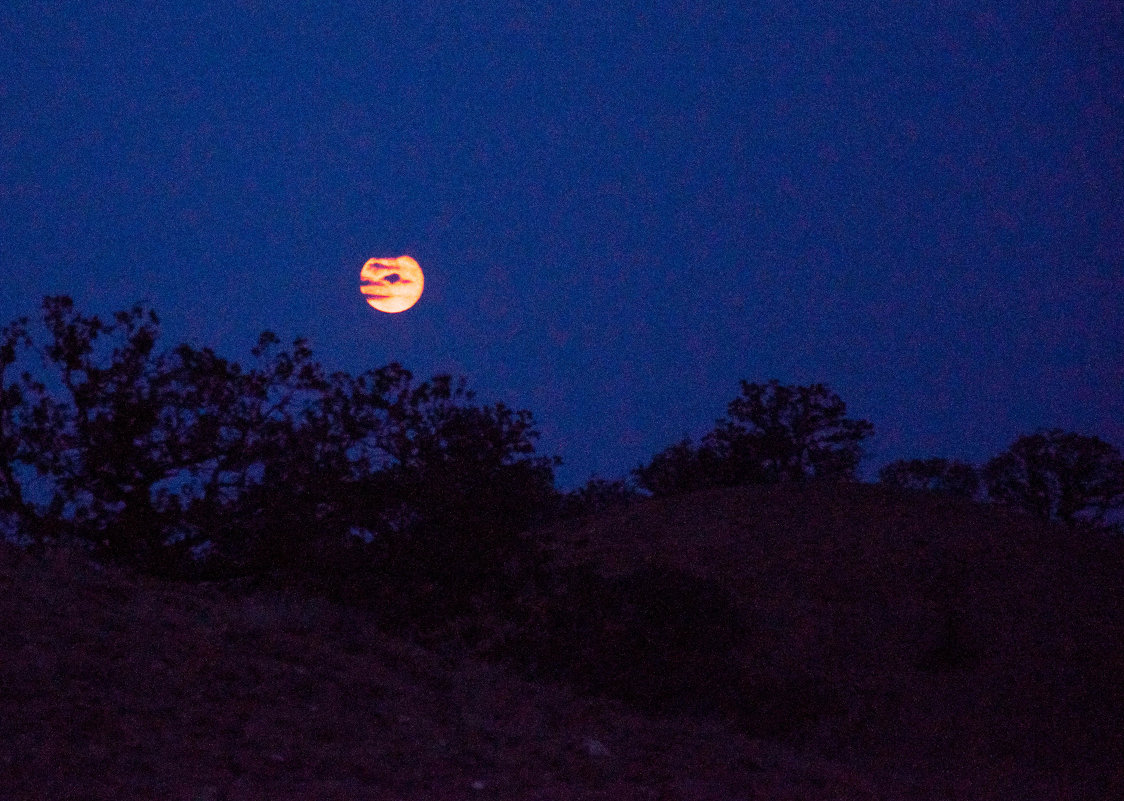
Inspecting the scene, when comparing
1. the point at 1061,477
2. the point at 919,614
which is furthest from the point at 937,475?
the point at 919,614

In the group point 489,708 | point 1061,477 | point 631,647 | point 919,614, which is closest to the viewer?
point 489,708

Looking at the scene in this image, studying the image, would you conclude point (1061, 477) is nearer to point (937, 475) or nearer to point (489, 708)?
point (937, 475)

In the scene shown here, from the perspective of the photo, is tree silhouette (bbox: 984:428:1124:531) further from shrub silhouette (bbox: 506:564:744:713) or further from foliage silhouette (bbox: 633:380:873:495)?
shrub silhouette (bbox: 506:564:744:713)

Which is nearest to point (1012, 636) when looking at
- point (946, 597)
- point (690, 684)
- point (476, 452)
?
point (946, 597)

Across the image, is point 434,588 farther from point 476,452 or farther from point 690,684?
point 690,684

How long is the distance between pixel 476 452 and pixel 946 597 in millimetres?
7765

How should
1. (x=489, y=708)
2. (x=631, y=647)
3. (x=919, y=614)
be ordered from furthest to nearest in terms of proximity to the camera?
(x=919, y=614) < (x=631, y=647) < (x=489, y=708)

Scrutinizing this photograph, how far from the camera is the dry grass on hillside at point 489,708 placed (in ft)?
21.1

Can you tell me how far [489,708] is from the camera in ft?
28.2

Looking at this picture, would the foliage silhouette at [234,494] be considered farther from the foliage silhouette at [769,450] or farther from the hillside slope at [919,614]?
the foliage silhouette at [769,450]

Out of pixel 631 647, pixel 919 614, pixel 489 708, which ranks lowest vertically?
pixel 489 708

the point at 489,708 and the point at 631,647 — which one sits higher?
the point at 631,647

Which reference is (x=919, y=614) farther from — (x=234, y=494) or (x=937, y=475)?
(x=937, y=475)

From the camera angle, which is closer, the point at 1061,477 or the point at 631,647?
the point at 631,647
